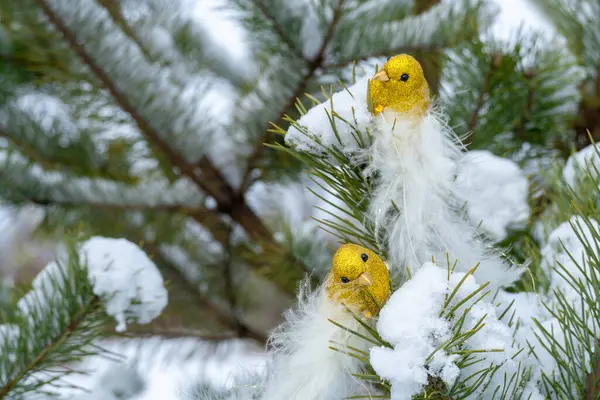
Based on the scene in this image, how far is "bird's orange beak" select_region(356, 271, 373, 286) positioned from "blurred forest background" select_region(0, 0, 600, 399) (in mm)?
191

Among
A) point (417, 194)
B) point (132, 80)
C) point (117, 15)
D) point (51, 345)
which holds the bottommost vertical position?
point (51, 345)

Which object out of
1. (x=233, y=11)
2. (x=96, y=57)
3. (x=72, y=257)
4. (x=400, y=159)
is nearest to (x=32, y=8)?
(x=96, y=57)

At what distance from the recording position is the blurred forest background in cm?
57

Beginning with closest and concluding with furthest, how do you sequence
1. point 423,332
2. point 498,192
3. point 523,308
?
point 423,332
point 523,308
point 498,192

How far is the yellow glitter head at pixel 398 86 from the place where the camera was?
0.29 m

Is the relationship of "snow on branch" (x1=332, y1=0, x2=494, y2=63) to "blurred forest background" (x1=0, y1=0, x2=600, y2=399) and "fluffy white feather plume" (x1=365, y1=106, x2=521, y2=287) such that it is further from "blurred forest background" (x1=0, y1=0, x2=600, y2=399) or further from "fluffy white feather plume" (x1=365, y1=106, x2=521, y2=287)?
"fluffy white feather plume" (x1=365, y1=106, x2=521, y2=287)

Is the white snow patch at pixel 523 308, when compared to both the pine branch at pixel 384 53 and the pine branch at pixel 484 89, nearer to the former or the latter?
the pine branch at pixel 484 89

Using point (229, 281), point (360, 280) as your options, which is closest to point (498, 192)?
point (360, 280)

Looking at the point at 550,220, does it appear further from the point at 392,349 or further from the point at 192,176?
the point at 192,176

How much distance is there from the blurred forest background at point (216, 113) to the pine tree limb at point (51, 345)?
0.08 m

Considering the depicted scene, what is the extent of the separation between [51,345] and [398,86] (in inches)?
12.3

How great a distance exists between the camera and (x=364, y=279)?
0.87 feet

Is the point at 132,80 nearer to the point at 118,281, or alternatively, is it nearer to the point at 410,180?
the point at 118,281

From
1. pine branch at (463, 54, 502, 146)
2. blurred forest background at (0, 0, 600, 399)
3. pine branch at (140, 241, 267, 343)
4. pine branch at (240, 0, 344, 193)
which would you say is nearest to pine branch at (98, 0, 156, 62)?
blurred forest background at (0, 0, 600, 399)
